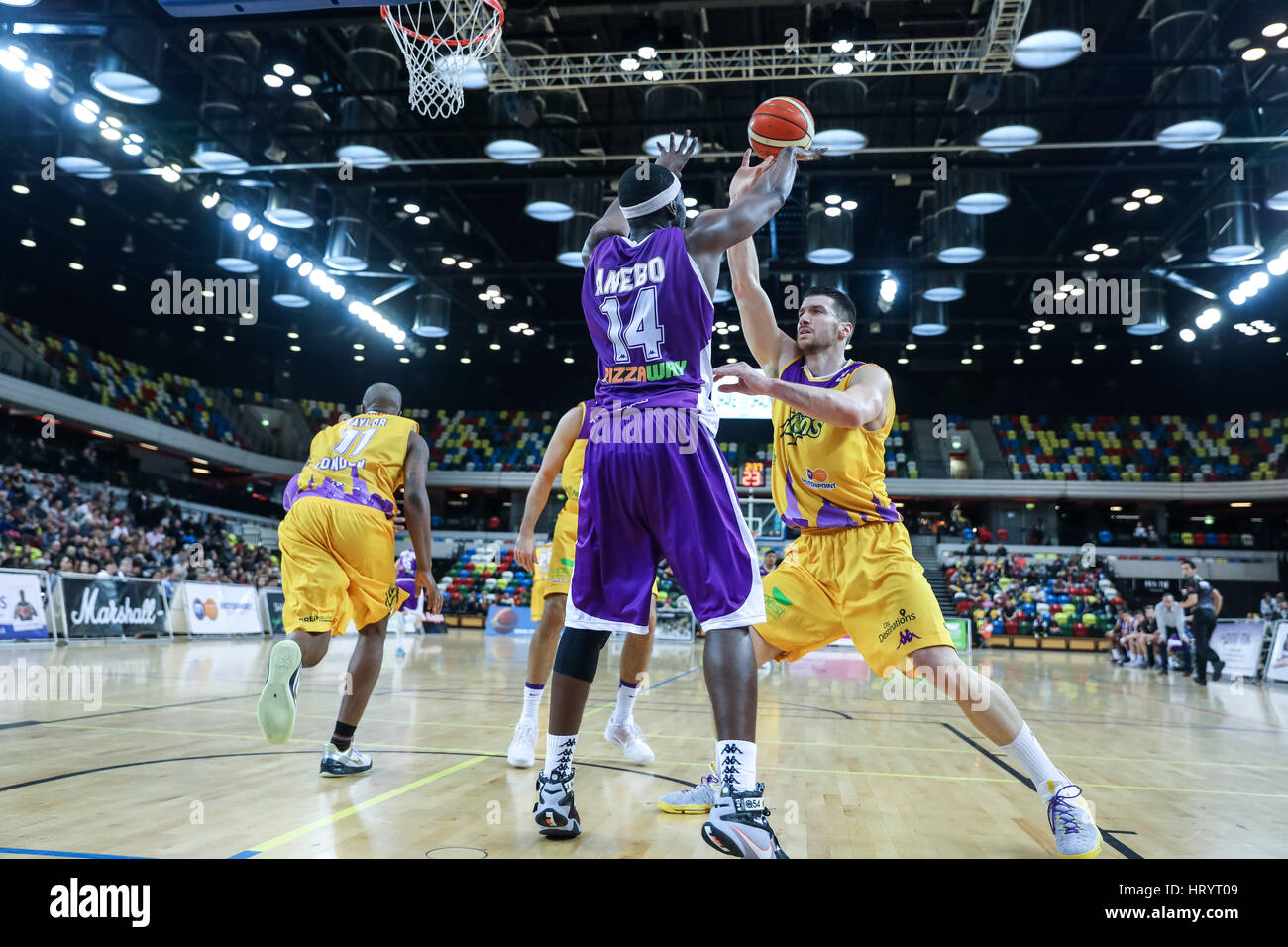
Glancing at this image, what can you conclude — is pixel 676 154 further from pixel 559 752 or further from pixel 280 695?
pixel 280 695

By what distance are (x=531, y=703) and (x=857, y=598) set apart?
188 cm

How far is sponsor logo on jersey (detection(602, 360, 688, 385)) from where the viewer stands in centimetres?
262

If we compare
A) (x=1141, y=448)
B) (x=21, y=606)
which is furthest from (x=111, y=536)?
(x=1141, y=448)

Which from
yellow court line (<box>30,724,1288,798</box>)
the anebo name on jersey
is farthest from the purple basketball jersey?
yellow court line (<box>30,724,1288,798</box>)

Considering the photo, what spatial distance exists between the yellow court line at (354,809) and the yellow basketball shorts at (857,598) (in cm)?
152

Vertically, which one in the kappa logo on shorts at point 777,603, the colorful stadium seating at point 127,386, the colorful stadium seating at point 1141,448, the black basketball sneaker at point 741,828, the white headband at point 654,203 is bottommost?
the black basketball sneaker at point 741,828

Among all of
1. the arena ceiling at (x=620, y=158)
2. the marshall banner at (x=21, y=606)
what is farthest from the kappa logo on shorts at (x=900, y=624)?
the marshall banner at (x=21, y=606)

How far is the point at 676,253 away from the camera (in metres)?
2.59

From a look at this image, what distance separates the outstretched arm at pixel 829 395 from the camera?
2.60 metres

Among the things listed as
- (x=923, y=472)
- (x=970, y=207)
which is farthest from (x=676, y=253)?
(x=923, y=472)

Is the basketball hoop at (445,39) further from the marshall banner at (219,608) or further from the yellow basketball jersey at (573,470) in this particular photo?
the marshall banner at (219,608)

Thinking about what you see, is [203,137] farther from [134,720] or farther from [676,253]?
[676,253]
